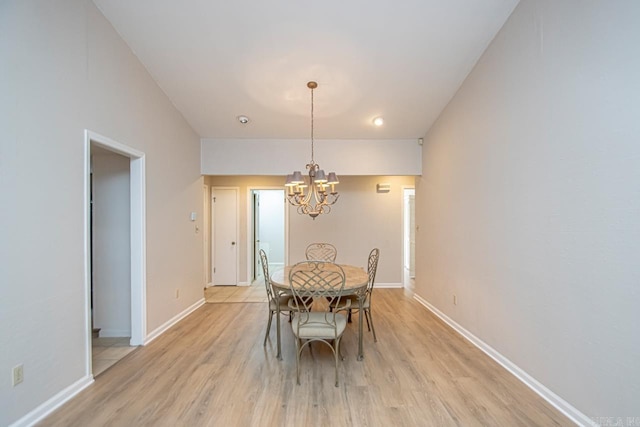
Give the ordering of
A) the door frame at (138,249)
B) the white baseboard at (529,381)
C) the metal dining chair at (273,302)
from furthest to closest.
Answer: the door frame at (138,249)
the metal dining chair at (273,302)
the white baseboard at (529,381)

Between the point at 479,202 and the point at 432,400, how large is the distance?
6.64 feet

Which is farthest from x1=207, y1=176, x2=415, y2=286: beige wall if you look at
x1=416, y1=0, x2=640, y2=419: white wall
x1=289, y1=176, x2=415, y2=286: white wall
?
x1=416, y1=0, x2=640, y2=419: white wall

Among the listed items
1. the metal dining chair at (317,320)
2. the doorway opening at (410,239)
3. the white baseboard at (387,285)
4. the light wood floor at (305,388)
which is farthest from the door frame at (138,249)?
the doorway opening at (410,239)

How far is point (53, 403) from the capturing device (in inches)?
81.3

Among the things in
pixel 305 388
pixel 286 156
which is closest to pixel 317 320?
pixel 305 388

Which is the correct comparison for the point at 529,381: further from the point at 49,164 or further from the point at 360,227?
the point at 49,164

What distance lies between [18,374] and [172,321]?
77.7 inches

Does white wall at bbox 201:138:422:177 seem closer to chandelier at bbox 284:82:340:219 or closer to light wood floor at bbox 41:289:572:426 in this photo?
chandelier at bbox 284:82:340:219

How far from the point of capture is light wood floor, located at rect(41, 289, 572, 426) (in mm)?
1984

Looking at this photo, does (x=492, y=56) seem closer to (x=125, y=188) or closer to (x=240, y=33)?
(x=240, y=33)

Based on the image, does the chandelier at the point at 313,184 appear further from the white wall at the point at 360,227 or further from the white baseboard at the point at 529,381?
the white wall at the point at 360,227

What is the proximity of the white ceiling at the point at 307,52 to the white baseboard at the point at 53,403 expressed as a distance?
3.14m

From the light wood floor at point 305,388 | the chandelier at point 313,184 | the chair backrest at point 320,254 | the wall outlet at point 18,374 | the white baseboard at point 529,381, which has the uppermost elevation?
the chandelier at point 313,184

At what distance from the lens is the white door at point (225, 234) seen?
236 inches
